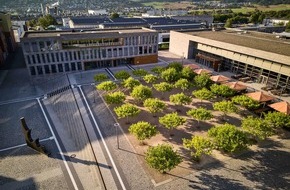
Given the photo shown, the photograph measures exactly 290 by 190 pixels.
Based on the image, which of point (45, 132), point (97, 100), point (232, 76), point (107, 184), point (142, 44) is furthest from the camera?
point (142, 44)

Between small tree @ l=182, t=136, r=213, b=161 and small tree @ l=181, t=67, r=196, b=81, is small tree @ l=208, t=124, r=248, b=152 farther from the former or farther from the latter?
small tree @ l=181, t=67, r=196, b=81

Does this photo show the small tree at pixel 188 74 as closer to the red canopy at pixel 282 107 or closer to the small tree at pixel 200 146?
the red canopy at pixel 282 107

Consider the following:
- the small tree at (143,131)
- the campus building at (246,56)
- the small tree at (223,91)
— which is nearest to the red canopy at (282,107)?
the small tree at (223,91)

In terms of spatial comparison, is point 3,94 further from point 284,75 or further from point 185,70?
point 284,75

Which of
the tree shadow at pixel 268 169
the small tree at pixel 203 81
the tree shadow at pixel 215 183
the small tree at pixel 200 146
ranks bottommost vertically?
the tree shadow at pixel 268 169

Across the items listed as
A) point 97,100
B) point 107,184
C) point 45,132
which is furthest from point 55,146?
point 97,100

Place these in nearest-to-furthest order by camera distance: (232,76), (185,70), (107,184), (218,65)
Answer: (107,184)
(185,70)
(232,76)
(218,65)

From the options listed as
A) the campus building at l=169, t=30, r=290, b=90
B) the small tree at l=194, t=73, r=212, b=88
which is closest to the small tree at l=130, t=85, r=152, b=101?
the small tree at l=194, t=73, r=212, b=88
